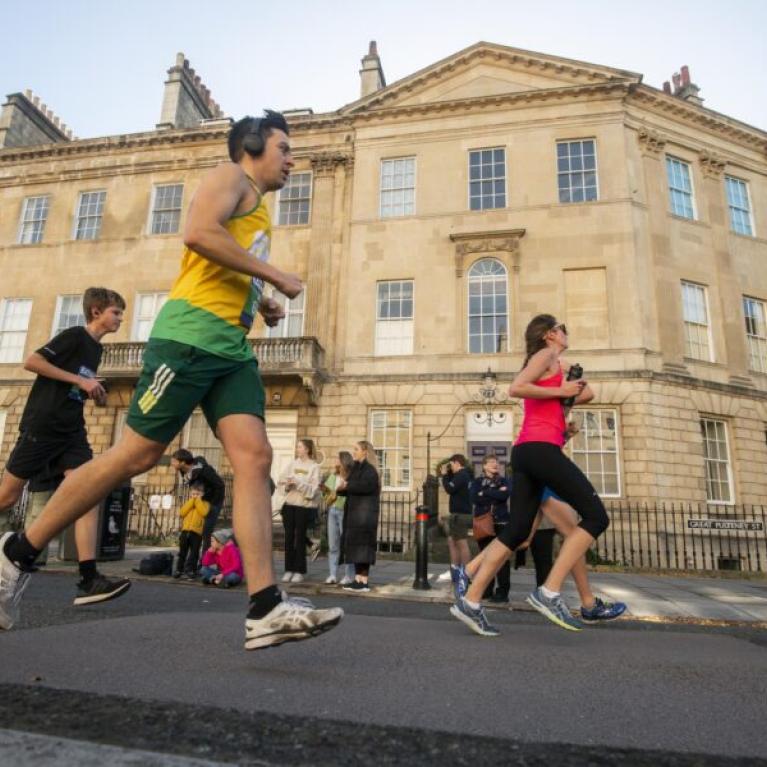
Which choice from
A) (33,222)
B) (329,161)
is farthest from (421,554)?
(33,222)

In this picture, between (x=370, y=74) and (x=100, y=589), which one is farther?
(x=370, y=74)

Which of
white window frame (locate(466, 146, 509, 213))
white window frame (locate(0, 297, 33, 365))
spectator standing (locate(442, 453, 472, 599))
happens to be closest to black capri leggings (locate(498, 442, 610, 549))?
spectator standing (locate(442, 453, 472, 599))

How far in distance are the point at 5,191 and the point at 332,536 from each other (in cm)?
2408

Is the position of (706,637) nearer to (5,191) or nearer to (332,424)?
(332,424)

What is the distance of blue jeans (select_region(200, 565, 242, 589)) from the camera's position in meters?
7.36

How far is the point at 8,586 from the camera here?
2656 millimetres

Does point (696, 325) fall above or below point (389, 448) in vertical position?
above

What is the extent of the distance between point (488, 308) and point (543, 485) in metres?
15.5

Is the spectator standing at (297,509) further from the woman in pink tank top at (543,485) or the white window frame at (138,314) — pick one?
the white window frame at (138,314)

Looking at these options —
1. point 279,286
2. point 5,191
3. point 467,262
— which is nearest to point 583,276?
point 467,262

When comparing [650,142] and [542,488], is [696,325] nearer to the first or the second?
[650,142]

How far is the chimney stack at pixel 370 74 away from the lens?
75.9ft

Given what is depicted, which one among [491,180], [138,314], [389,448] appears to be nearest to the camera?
[389,448]

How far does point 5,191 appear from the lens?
24656 mm
